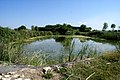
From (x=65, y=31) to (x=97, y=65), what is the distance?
168 ft

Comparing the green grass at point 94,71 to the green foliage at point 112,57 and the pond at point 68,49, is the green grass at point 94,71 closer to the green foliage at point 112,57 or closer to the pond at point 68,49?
the green foliage at point 112,57

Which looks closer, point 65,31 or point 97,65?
point 97,65

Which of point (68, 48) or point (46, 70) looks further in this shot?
point (68, 48)

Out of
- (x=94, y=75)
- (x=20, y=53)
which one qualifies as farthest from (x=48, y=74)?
(x=20, y=53)

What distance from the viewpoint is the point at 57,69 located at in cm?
446

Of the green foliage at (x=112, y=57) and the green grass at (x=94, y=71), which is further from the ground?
the green foliage at (x=112, y=57)

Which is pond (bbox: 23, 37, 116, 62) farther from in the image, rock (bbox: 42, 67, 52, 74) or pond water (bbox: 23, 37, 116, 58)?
rock (bbox: 42, 67, 52, 74)

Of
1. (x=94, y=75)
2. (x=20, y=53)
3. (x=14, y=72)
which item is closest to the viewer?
(x=14, y=72)

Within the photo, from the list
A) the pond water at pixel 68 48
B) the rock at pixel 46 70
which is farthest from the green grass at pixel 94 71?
the pond water at pixel 68 48

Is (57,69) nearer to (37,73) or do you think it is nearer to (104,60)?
(37,73)

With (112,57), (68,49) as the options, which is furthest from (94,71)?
(68,49)

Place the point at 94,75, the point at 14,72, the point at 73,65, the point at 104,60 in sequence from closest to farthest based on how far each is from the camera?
1. the point at 14,72
2. the point at 94,75
3. the point at 73,65
4. the point at 104,60

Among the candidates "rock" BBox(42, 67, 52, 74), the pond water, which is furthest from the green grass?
the pond water

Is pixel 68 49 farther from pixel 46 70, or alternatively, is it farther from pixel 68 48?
pixel 46 70
